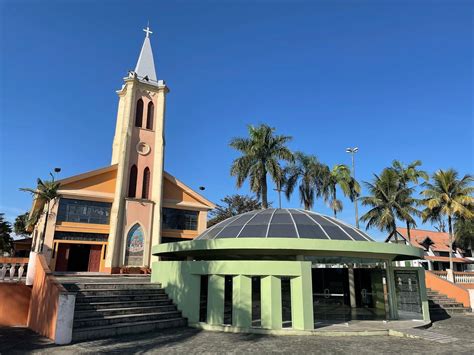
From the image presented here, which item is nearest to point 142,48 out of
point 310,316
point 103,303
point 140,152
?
point 140,152

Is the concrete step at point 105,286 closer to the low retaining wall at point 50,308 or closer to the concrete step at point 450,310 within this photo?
Answer: the low retaining wall at point 50,308

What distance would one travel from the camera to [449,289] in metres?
24.5

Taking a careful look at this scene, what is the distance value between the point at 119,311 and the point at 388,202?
30.3m

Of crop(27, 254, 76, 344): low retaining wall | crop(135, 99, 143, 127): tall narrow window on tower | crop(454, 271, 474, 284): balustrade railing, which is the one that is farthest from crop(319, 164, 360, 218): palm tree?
crop(27, 254, 76, 344): low retaining wall

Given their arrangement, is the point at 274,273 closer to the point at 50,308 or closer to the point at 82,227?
the point at 50,308

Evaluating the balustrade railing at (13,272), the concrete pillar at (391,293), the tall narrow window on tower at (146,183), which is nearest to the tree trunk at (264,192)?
the tall narrow window on tower at (146,183)

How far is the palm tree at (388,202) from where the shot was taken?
34625mm

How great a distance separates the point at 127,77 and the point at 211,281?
26.5 m

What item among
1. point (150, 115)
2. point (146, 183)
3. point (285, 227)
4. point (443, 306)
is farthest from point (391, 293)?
point (150, 115)

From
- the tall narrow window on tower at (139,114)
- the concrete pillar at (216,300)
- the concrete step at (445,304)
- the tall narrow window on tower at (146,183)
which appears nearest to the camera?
the concrete pillar at (216,300)

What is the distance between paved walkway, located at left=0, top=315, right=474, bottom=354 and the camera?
10297mm

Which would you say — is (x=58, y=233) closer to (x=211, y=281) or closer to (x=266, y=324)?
(x=211, y=281)

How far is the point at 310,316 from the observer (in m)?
12.9

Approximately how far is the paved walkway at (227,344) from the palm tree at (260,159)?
1730 cm
